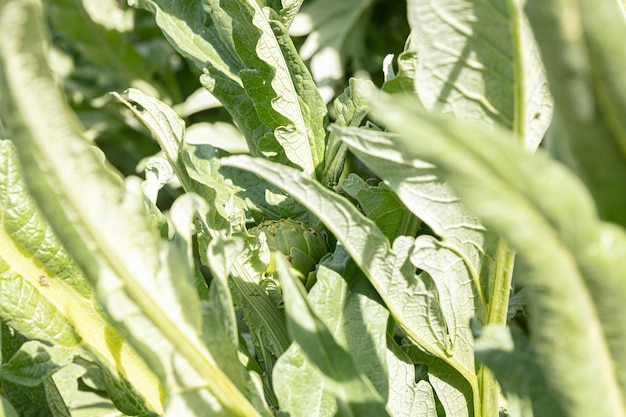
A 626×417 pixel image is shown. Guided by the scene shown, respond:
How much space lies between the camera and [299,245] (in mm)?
716

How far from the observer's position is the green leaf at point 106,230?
378 millimetres

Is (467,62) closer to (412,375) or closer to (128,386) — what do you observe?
(412,375)

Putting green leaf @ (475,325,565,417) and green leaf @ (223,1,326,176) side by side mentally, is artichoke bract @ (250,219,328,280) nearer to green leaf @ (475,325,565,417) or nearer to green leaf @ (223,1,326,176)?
green leaf @ (223,1,326,176)

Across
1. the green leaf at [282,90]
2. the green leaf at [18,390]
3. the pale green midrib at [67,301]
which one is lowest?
the green leaf at [18,390]

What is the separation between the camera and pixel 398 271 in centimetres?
59

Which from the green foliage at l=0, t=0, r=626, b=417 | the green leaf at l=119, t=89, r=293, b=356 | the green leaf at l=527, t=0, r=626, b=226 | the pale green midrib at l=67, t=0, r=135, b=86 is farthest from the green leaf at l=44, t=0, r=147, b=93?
the green leaf at l=527, t=0, r=626, b=226

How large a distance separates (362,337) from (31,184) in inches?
11.4

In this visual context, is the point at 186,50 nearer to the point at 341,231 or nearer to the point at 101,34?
the point at 341,231

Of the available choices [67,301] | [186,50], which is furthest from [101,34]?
[67,301]

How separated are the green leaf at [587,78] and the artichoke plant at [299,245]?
1.17ft

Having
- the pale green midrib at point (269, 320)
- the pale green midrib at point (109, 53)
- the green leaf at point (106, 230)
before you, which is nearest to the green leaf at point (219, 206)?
the pale green midrib at point (269, 320)

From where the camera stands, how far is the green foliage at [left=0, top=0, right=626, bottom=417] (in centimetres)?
33

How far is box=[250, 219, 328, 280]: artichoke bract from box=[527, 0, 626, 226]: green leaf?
1.17ft

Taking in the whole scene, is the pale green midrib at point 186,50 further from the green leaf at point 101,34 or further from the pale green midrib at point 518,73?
the green leaf at point 101,34
